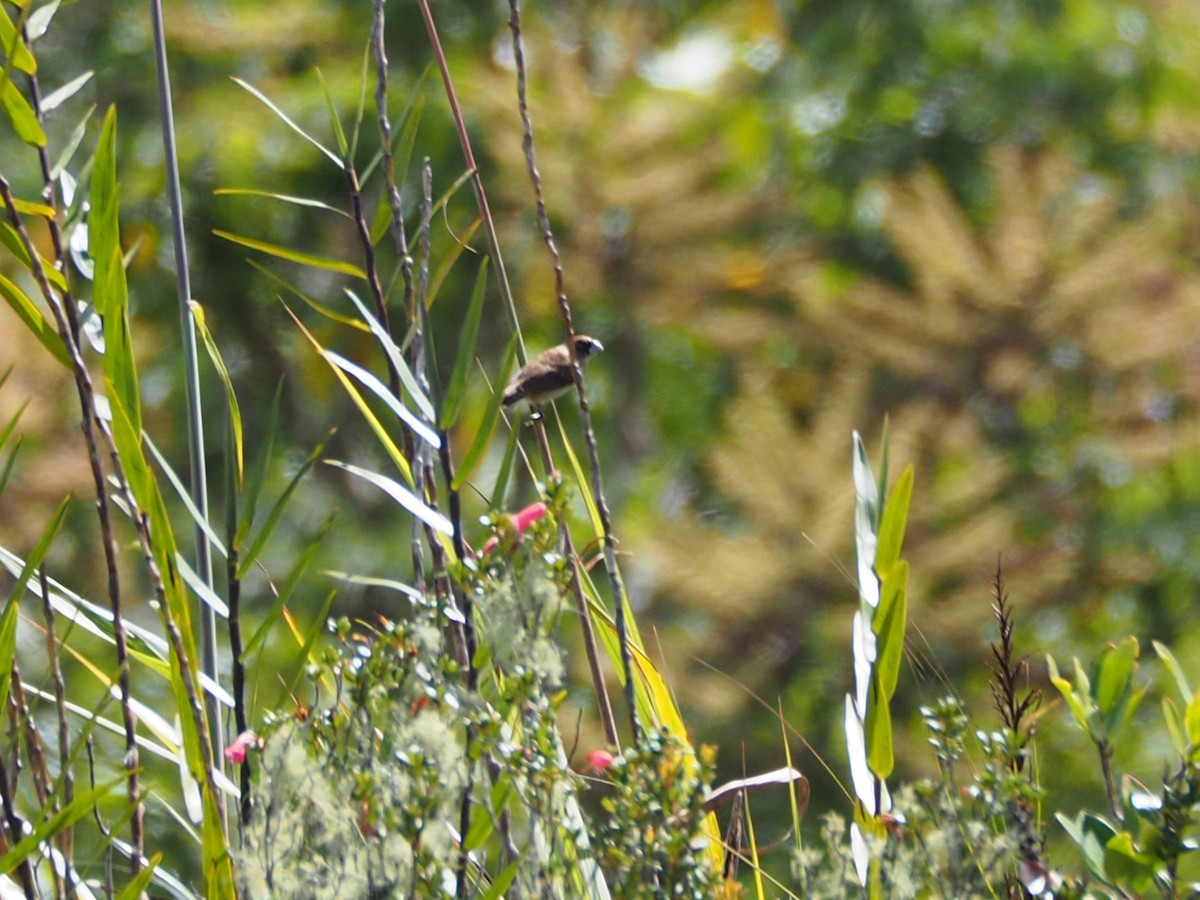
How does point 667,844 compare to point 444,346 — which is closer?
point 667,844

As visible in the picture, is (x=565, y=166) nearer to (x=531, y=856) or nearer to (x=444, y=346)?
(x=444, y=346)

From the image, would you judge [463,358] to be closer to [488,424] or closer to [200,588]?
[488,424]

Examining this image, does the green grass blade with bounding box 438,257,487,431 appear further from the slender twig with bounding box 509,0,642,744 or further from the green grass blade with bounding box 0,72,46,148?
the green grass blade with bounding box 0,72,46,148

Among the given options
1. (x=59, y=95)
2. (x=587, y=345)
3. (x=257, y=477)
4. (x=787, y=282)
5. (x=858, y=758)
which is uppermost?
(x=59, y=95)

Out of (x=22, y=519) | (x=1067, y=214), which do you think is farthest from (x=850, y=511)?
(x=22, y=519)

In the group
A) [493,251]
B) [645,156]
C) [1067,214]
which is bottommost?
[1067,214]

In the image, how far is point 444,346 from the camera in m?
5.03

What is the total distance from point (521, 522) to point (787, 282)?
456 cm

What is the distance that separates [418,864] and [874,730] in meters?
0.23

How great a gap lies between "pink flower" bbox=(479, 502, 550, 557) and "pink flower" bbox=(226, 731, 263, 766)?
0.39ft

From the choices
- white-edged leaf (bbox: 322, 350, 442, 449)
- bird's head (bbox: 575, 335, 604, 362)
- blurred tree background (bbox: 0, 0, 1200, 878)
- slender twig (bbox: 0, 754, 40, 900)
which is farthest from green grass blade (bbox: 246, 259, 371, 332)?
blurred tree background (bbox: 0, 0, 1200, 878)

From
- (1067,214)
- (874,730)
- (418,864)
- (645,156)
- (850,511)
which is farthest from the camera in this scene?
(645,156)

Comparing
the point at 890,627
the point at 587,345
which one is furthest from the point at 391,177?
the point at 587,345

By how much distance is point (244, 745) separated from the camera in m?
0.67
